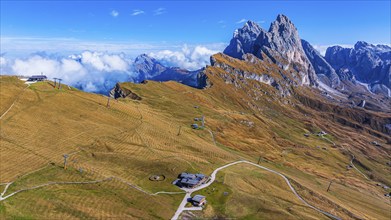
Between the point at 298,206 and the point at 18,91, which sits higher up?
the point at 18,91

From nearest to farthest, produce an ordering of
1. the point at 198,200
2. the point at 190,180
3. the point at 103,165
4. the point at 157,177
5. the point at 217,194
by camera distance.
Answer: the point at 198,200
the point at 217,194
the point at 190,180
the point at 157,177
the point at 103,165

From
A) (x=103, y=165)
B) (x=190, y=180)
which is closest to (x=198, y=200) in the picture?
(x=190, y=180)

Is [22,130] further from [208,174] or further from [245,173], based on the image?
[245,173]

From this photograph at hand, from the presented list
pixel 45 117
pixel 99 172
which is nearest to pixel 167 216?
pixel 99 172

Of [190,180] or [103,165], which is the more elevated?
[190,180]

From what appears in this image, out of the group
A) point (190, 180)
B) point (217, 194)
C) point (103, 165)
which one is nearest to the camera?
point (217, 194)

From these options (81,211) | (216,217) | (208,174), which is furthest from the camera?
(208,174)

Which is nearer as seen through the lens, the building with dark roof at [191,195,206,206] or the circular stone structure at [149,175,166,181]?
the building with dark roof at [191,195,206,206]

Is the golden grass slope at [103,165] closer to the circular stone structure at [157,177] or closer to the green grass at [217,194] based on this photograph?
the green grass at [217,194]

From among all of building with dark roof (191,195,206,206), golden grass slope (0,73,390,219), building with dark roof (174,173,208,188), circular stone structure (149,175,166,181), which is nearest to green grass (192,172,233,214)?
golden grass slope (0,73,390,219)

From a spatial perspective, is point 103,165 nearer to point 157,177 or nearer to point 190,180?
point 157,177

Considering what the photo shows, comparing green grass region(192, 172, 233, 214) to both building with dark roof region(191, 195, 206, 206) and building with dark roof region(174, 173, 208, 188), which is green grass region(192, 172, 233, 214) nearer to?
building with dark roof region(191, 195, 206, 206)
